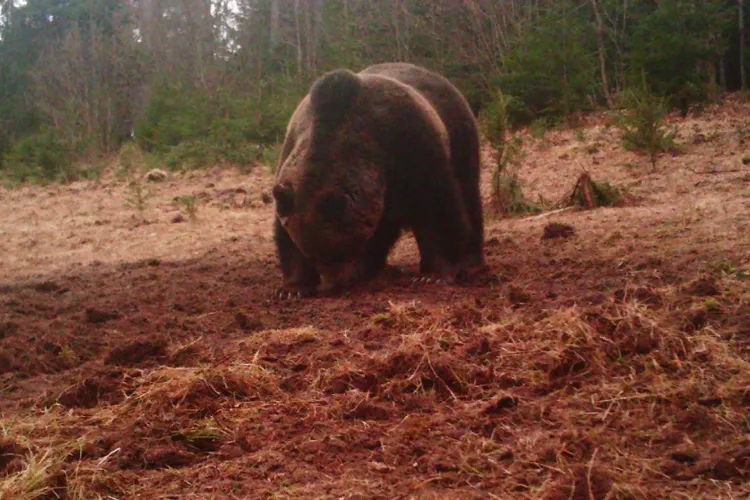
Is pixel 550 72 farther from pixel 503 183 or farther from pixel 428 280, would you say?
pixel 428 280

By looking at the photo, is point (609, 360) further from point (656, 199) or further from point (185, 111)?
point (185, 111)

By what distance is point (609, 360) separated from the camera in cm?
313

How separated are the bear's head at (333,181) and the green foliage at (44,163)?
13.6 m

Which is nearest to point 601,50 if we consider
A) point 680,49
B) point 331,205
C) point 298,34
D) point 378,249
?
point 680,49

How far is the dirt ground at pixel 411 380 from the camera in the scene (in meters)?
2.38

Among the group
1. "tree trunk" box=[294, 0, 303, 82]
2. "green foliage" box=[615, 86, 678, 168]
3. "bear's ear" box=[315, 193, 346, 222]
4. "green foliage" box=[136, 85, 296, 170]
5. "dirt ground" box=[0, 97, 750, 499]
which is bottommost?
"dirt ground" box=[0, 97, 750, 499]

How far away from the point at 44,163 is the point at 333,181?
15194 mm

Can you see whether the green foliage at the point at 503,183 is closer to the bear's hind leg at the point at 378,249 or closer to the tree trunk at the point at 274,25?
the bear's hind leg at the point at 378,249

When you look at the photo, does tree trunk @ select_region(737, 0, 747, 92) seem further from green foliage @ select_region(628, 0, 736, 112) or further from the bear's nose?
the bear's nose

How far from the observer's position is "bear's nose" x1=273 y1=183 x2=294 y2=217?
5.05m

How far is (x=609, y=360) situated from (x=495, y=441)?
0.83 m

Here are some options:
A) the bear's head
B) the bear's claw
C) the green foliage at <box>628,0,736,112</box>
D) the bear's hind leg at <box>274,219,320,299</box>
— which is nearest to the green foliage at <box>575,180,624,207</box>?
the bear's claw

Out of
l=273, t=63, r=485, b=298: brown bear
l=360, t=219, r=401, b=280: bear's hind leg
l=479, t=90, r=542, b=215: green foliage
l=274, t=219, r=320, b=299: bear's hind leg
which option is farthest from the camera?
l=479, t=90, r=542, b=215: green foliage

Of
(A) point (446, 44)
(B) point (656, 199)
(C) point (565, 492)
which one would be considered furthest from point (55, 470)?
(A) point (446, 44)
